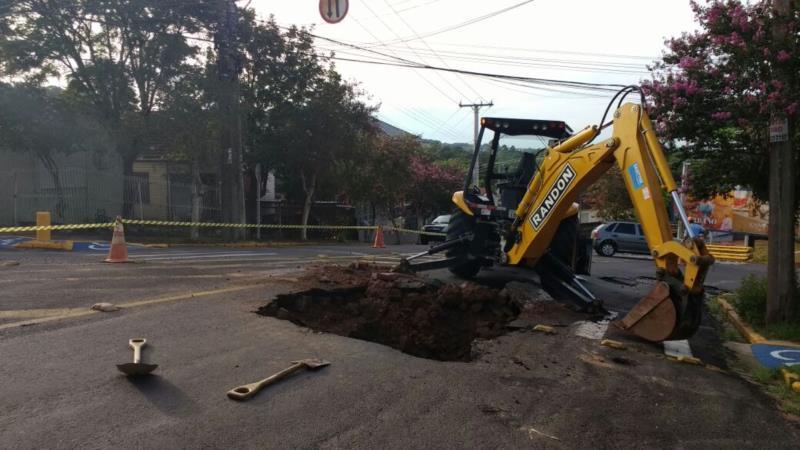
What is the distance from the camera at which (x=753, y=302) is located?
8.95 m

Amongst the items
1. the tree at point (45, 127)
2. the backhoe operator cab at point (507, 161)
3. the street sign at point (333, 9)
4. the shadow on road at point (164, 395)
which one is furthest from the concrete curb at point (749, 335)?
the tree at point (45, 127)

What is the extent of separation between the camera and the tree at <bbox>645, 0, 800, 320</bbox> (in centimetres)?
733

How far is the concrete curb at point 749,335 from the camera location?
5.34 metres

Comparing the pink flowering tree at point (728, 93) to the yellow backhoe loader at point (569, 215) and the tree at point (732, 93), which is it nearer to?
the tree at point (732, 93)

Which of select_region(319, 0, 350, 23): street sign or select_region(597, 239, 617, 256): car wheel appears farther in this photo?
select_region(597, 239, 617, 256): car wheel

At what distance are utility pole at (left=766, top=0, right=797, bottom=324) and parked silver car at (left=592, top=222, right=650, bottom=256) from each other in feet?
58.6

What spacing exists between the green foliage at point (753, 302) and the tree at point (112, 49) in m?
18.2

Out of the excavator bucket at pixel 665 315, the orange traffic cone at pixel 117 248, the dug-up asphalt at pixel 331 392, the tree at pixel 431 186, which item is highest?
the tree at pixel 431 186

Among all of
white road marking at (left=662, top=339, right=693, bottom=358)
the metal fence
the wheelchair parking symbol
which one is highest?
Result: the metal fence

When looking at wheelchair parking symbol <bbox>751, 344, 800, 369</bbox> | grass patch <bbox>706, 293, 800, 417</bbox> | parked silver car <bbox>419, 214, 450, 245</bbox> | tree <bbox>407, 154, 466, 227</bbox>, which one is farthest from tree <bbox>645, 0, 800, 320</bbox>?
tree <bbox>407, 154, 466, 227</bbox>

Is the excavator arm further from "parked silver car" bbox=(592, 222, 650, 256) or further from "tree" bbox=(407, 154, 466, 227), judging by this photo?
"tree" bbox=(407, 154, 466, 227)

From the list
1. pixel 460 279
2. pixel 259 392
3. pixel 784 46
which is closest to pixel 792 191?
pixel 784 46

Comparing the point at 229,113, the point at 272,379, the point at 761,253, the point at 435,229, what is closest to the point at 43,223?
the point at 229,113

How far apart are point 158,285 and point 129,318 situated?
2.21 metres
